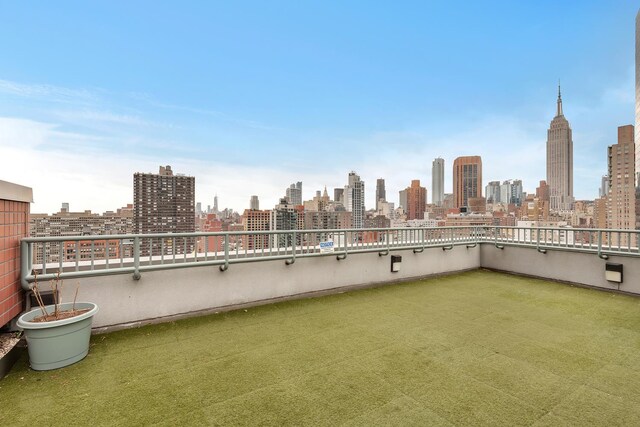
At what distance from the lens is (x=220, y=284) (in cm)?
383

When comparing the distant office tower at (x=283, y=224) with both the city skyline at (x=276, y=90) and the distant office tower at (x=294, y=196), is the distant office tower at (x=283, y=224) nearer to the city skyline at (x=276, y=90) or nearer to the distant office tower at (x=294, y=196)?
the city skyline at (x=276, y=90)

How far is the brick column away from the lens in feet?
8.06

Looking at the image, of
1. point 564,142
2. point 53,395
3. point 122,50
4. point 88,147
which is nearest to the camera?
point 53,395

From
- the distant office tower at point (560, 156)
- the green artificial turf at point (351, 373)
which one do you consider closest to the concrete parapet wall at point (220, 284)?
the green artificial turf at point (351, 373)

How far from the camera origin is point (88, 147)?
365 inches

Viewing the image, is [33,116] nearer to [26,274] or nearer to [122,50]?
[122,50]

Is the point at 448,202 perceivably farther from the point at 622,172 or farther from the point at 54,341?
the point at 54,341

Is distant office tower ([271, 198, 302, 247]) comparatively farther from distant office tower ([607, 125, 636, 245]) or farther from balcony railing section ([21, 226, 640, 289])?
distant office tower ([607, 125, 636, 245])

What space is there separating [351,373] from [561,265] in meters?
5.74

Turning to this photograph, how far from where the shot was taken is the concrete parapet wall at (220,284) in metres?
3.16

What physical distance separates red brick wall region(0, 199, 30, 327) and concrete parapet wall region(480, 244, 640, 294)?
8.21 metres

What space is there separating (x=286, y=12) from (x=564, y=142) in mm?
128744

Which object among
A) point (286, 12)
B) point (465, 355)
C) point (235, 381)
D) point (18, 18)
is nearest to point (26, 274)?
point (235, 381)

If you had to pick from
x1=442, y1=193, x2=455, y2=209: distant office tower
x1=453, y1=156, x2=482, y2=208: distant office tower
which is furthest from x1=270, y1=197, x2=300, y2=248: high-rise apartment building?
x1=453, y1=156, x2=482, y2=208: distant office tower
